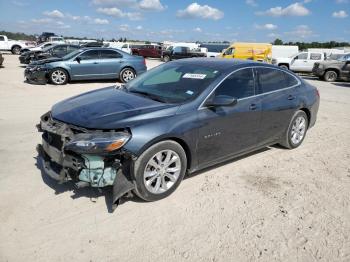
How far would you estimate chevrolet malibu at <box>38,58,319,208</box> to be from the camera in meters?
3.50

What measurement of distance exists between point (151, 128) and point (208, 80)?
118cm

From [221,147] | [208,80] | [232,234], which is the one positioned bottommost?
[232,234]

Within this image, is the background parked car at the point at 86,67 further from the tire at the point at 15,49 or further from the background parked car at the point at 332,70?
the tire at the point at 15,49

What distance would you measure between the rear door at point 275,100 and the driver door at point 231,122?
18 centimetres

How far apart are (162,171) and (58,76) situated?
1030 centimetres

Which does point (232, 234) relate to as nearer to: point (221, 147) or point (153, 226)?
point (153, 226)

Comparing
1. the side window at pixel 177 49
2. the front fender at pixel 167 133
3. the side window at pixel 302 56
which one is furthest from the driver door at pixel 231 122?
the side window at pixel 177 49

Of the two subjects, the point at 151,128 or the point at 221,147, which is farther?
the point at 221,147

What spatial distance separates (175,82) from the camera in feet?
15.1

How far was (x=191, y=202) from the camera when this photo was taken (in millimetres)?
3840

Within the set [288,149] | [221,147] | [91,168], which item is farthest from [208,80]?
[288,149]

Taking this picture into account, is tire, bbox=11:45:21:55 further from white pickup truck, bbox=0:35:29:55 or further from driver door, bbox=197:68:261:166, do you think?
driver door, bbox=197:68:261:166

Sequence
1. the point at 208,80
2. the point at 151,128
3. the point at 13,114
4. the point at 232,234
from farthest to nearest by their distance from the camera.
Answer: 1. the point at 13,114
2. the point at 208,80
3. the point at 151,128
4. the point at 232,234

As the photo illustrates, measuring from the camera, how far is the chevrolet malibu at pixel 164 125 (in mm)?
3500
